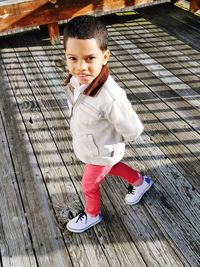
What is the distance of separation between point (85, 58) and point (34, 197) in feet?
4.64

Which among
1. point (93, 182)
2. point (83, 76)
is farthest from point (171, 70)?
point (83, 76)

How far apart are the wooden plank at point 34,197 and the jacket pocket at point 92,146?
75 centimetres

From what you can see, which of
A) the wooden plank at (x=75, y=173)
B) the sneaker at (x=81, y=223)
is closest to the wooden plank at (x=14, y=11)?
the wooden plank at (x=75, y=173)

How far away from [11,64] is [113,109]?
3.23m

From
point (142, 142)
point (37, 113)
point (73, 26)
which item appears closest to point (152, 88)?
point (142, 142)

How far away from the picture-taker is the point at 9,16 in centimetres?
475

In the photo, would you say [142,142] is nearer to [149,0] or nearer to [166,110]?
[166,110]

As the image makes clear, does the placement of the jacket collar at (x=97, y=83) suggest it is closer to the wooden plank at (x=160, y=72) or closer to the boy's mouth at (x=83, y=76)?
the boy's mouth at (x=83, y=76)

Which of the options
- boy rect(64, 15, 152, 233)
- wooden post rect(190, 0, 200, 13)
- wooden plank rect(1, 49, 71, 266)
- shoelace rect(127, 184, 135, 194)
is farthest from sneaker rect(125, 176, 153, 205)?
wooden post rect(190, 0, 200, 13)

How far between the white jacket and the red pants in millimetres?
70

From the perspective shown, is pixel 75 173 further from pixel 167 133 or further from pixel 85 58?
pixel 85 58

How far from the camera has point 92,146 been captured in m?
2.02

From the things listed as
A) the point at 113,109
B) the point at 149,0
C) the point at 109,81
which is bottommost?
the point at 149,0

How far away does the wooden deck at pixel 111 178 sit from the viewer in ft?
7.71
